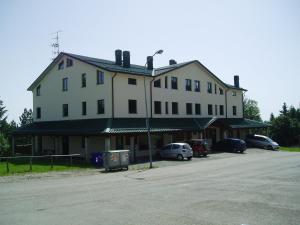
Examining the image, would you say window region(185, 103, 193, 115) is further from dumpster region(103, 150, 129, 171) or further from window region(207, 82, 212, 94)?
dumpster region(103, 150, 129, 171)

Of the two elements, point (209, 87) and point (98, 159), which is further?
point (209, 87)

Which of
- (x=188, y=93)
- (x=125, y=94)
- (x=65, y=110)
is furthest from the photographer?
(x=188, y=93)

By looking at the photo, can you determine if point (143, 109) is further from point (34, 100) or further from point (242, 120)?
point (242, 120)

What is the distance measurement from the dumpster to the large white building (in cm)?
400

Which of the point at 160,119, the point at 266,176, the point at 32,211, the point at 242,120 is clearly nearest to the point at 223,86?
the point at 242,120

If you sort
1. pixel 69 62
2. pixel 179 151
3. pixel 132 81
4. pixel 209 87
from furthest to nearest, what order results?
pixel 209 87 → pixel 69 62 → pixel 132 81 → pixel 179 151

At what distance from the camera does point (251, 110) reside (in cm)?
9888

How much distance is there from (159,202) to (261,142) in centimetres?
3705

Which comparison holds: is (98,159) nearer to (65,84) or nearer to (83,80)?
(83,80)

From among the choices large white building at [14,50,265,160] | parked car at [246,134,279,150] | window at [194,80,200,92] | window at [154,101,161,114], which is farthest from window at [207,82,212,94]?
window at [154,101,161,114]

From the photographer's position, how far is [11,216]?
1066cm

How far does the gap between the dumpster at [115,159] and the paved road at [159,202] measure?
21.9 ft

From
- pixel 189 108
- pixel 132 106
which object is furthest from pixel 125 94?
pixel 189 108

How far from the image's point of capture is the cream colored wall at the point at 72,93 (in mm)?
34406
